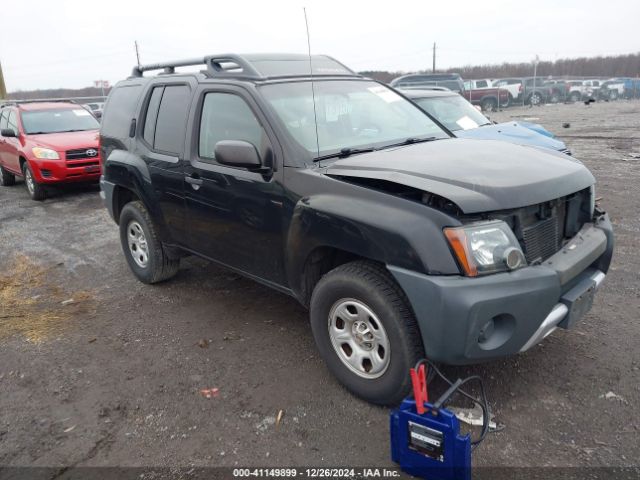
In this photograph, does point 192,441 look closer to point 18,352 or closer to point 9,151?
point 18,352

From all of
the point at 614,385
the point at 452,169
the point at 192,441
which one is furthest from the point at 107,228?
the point at 614,385

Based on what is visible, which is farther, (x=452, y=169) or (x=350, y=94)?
(x=350, y=94)

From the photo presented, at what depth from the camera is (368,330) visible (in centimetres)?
300

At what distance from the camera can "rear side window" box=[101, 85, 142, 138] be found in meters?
5.02

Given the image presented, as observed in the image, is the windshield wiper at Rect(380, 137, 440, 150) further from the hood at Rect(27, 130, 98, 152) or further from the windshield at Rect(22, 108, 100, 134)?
the windshield at Rect(22, 108, 100, 134)

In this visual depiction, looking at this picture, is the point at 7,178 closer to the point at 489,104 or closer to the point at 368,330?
the point at 368,330

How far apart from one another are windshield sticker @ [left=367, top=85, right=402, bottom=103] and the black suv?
0.7 inches

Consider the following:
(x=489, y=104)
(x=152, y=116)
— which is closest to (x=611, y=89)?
(x=489, y=104)

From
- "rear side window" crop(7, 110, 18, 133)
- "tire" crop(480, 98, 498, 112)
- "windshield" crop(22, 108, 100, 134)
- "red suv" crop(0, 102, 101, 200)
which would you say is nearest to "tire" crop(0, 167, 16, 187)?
"red suv" crop(0, 102, 101, 200)

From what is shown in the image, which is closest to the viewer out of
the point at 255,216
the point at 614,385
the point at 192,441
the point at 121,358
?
the point at 192,441

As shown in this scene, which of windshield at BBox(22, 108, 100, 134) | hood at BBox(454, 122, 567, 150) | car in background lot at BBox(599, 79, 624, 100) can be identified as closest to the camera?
hood at BBox(454, 122, 567, 150)

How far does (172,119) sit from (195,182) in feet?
2.44

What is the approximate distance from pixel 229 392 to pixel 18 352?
1.90 metres

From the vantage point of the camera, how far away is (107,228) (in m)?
7.73
